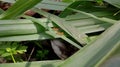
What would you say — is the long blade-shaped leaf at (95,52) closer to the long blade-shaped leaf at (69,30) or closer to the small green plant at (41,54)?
the long blade-shaped leaf at (69,30)

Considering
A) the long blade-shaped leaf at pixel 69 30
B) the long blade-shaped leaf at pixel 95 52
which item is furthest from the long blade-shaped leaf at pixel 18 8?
the long blade-shaped leaf at pixel 95 52

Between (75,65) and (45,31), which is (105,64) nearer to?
(75,65)

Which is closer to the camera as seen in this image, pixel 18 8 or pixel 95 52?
pixel 95 52

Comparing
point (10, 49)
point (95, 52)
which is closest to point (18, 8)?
point (10, 49)

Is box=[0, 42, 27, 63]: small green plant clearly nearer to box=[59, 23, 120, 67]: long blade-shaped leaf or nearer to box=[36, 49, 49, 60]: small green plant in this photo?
box=[36, 49, 49, 60]: small green plant

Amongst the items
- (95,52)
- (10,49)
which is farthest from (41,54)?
(95,52)

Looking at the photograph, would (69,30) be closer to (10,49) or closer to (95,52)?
(10,49)

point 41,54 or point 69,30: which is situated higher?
point 69,30

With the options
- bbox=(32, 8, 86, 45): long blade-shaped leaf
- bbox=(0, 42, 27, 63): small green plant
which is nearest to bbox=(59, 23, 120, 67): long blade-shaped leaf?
bbox=(32, 8, 86, 45): long blade-shaped leaf

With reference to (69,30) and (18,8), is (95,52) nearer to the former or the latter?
(69,30)
